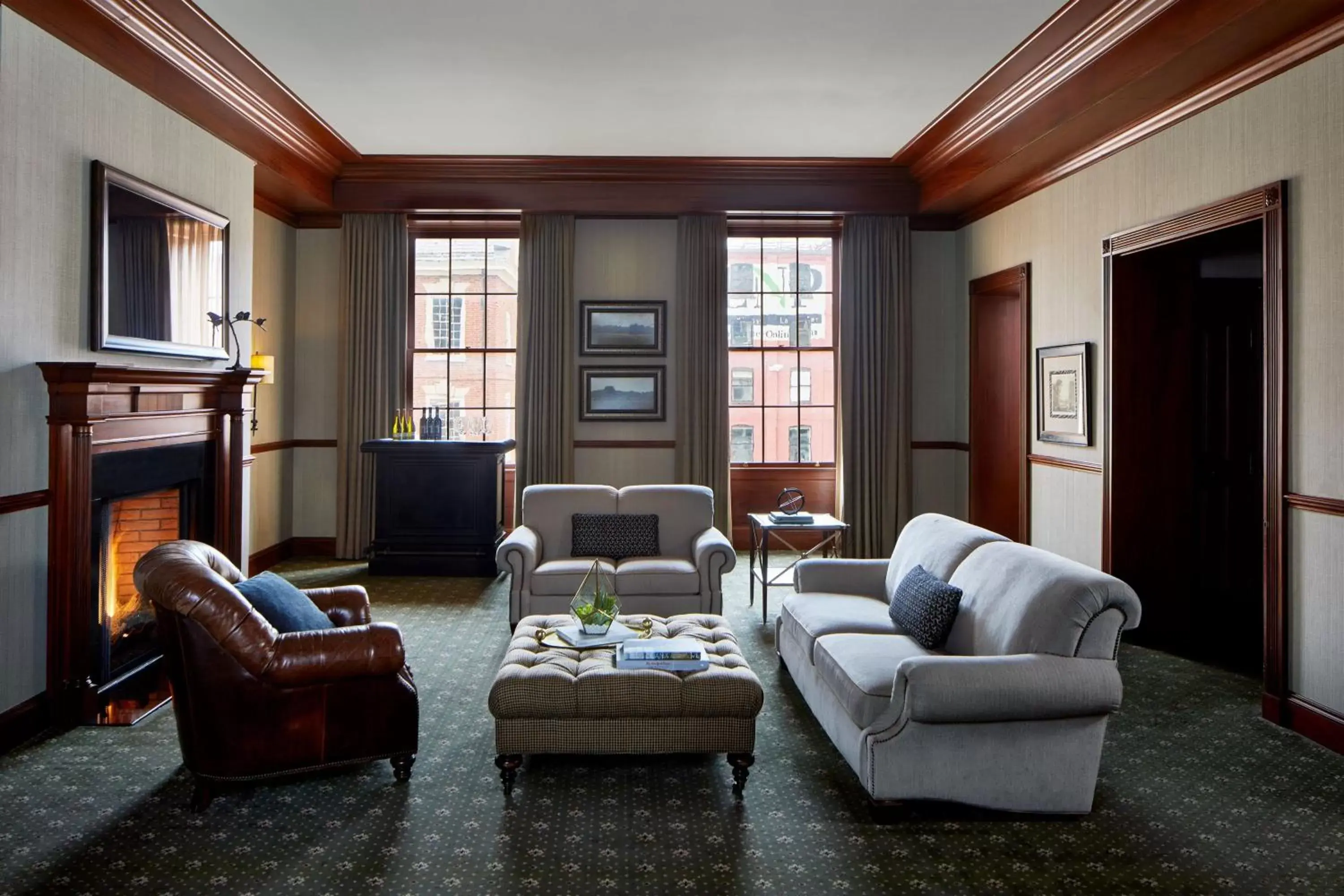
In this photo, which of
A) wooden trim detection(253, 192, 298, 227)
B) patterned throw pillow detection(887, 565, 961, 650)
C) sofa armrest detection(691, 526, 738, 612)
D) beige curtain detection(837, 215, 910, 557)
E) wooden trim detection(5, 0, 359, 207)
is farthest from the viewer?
beige curtain detection(837, 215, 910, 557)

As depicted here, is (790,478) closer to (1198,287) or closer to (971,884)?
(1198,287)

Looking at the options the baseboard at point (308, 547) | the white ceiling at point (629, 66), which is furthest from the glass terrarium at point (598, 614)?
the baseboard at point (308, 547)

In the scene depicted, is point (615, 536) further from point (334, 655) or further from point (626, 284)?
point (626, 284)

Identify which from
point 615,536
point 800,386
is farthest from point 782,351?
point 615,536

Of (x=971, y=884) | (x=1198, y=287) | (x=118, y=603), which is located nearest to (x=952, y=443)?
(x=1198, y=287)

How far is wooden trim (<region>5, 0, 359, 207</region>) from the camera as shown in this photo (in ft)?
13.7

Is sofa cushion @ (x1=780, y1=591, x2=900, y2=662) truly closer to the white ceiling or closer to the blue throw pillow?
the blue throw pillow

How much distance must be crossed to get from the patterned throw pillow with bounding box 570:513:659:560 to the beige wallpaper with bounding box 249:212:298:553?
119 inches

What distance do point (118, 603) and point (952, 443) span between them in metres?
6.54

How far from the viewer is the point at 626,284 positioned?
812cm

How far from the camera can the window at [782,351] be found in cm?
841

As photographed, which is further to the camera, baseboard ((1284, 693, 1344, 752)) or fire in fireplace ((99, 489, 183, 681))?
fire in fireplace ((99, 489, 183, 681))

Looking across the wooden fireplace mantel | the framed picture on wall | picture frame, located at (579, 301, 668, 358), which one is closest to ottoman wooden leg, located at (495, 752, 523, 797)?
the wooden fireplace mantel

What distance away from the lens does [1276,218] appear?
4.08m
